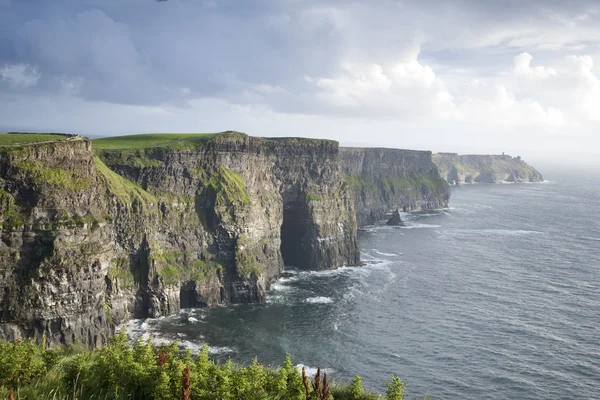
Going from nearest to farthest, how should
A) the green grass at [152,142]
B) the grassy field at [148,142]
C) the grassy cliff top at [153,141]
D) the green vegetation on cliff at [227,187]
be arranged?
the green vegetation on cliff at [227,187]
the green grass at [152,142]
the grassy cliff top at [153,141]
the grassy field at [148,142]

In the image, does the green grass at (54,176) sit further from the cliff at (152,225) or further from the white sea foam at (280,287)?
the white sea foam at (280,287)

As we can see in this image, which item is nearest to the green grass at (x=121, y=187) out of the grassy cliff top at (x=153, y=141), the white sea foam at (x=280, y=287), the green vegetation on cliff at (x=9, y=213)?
the grassy cliff top at (x=153, y=141)

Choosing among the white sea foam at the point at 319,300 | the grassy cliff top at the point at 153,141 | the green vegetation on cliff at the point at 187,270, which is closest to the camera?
the green vegetation on cliff at the point at 187,270

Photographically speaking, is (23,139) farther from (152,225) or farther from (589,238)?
(589,238)

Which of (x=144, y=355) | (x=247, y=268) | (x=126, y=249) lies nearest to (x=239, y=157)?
(x=247, y=268)

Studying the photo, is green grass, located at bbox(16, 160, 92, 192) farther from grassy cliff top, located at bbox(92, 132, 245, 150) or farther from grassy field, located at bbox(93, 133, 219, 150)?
grassy field, located at bbox(93, 133, 219, 150)

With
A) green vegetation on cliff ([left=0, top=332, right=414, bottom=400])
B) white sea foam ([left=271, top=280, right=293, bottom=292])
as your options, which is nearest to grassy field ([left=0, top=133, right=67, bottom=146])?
green vegetation on cliff ([left=0, top=332, right=414, bottom=400])
